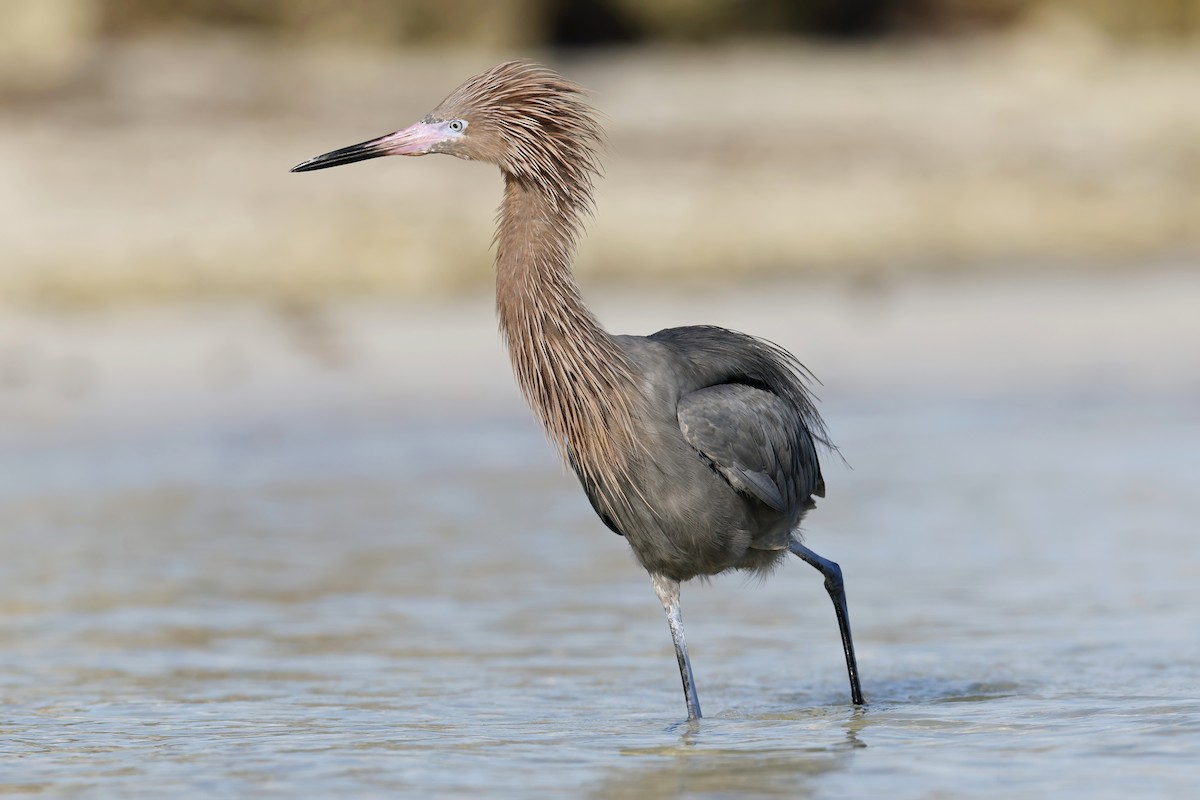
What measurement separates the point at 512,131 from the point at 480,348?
7320 mm

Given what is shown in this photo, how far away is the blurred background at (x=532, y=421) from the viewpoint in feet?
21.5

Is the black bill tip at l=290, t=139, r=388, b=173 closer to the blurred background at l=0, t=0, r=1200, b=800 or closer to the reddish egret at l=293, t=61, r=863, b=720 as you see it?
the reddish egret at l=293, t=61, r=863, b=720

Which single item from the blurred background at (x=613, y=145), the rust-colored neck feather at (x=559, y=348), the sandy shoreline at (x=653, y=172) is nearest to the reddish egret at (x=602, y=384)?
the rust-colored neck feather at (x=559, y=348)

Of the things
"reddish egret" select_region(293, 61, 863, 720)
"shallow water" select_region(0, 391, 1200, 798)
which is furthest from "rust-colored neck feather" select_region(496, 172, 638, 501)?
"shallow water" select_region(0, 391, 1200, 798)

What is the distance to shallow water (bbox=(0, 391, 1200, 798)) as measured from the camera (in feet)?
19.6

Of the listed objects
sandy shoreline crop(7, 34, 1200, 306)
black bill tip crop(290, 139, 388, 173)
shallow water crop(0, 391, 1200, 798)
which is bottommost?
shallow water crop(0, 391, 1200, 798)

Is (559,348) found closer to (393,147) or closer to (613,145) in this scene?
(393,147)

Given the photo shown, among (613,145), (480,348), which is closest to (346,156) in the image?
(480,348)

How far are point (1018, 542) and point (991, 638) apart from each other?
2.06 meters

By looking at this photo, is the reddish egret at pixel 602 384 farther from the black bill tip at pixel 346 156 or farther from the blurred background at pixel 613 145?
the blurred background at pixel 613 145

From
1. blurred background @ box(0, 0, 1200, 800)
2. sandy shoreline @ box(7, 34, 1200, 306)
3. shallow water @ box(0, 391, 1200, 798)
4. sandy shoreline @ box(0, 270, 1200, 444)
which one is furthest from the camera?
sandy shoreline @ box(7, 34, 1200, 306)

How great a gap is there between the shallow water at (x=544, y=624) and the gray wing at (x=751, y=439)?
813 mm

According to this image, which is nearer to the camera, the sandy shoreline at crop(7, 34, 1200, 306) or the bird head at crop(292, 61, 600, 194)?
the bird head at crop(292, 61, 600, 194)

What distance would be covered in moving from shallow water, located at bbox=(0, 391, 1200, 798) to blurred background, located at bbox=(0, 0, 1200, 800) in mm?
34
